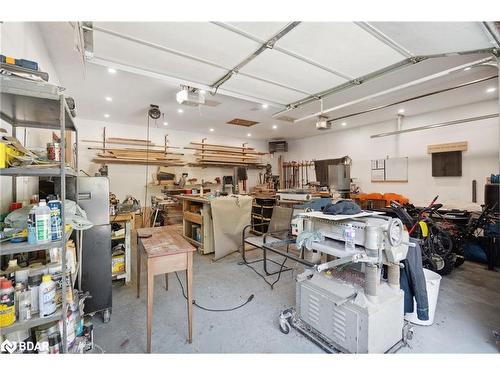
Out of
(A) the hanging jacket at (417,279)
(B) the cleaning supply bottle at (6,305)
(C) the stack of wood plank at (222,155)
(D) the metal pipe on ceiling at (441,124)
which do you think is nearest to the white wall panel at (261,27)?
(A) the hanging jacket at (417,279)

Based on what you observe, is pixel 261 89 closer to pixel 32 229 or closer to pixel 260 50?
pixel 260 50

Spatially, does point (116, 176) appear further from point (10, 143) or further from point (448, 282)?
point (448, 282)

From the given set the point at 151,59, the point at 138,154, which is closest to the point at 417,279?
the point at 151,59

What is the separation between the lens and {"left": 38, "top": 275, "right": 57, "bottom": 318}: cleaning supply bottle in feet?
3.69

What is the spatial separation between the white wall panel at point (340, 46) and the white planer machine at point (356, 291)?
1610mm

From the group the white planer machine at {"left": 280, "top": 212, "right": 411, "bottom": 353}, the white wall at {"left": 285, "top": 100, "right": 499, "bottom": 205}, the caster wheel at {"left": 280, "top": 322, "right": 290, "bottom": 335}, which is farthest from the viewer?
the white wall at {"left": 285, "top": 100, "right": 499, "bottom": 205}

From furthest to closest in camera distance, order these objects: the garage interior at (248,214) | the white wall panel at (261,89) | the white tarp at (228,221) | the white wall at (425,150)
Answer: the white wall at (425,150)
the white tarp at (228,221)
the white wall panel at (261,89)
the garage interior at (248,214)

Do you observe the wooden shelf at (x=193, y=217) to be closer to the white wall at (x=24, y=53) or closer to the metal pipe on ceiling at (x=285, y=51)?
the white wall at (x=24, y=53)

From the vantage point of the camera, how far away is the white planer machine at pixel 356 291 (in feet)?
5.02

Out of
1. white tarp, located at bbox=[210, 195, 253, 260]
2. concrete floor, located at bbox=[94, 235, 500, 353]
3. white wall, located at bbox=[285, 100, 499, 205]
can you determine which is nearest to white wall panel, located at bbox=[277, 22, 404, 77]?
white tarp, located at bbox=[210, 195, 253, 260]

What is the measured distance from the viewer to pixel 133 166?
19.6ft

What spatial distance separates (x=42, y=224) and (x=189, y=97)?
2690 mm

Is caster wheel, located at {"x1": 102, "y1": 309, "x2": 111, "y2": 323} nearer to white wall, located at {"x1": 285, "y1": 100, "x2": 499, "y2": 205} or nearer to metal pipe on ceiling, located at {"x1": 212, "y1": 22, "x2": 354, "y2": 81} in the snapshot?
metal pipe on ceiling, located at {"x1": 212, "y1": 22, "x2": 354, "y2": 81}
